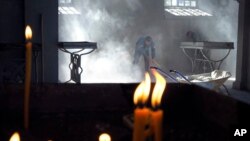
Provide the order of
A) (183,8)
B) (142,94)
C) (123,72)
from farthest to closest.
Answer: (183,8)
(123,72)
(142,94)

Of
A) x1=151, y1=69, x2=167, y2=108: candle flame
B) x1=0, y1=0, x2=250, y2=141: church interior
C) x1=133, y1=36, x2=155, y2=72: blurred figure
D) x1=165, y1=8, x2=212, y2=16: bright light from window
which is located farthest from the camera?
x1=165, y1=8, x2=212, y2=16: bright light from window

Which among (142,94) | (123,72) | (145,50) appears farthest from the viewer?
(123,72)

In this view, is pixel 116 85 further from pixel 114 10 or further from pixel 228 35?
pixel 228 35

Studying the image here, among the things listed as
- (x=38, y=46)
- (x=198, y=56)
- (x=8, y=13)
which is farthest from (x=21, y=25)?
(x=198, y=56)

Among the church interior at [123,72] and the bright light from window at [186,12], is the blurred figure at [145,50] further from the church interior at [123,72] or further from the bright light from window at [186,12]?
the bright light from window at [186,12]

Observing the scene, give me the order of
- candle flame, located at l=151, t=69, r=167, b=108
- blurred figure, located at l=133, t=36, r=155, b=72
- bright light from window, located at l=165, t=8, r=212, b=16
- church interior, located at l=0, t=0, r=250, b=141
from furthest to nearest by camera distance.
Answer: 1. bright light from window, located at l=165, t=8, r=212, b=16
2. blurred figure, located at l=133, t=36, r=155, b=72
3. church interior, located at l=0, t=0, r=250, b=141
4. candle flame, located at l=151, t=69, r=167, b=108

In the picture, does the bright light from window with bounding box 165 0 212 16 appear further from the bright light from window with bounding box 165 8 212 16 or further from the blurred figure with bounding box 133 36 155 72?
the blurred figure with bounding box 133 36 155 72

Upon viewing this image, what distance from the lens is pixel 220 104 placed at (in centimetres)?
196

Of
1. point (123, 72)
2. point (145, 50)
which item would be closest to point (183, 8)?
point (145, 50)

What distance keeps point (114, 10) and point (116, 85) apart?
9.27 metres

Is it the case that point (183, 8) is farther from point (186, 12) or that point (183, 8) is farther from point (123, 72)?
point (123, 72)

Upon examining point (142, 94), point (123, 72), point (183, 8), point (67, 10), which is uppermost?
point (183, 8)

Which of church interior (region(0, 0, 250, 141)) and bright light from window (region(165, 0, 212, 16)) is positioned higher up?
bright light from window (region(165, 0, 212, 16))

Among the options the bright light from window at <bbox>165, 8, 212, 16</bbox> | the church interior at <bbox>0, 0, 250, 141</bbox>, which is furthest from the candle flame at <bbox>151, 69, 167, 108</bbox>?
the bright light from window at <bbox>165, 8, 212, 16</bbox>
